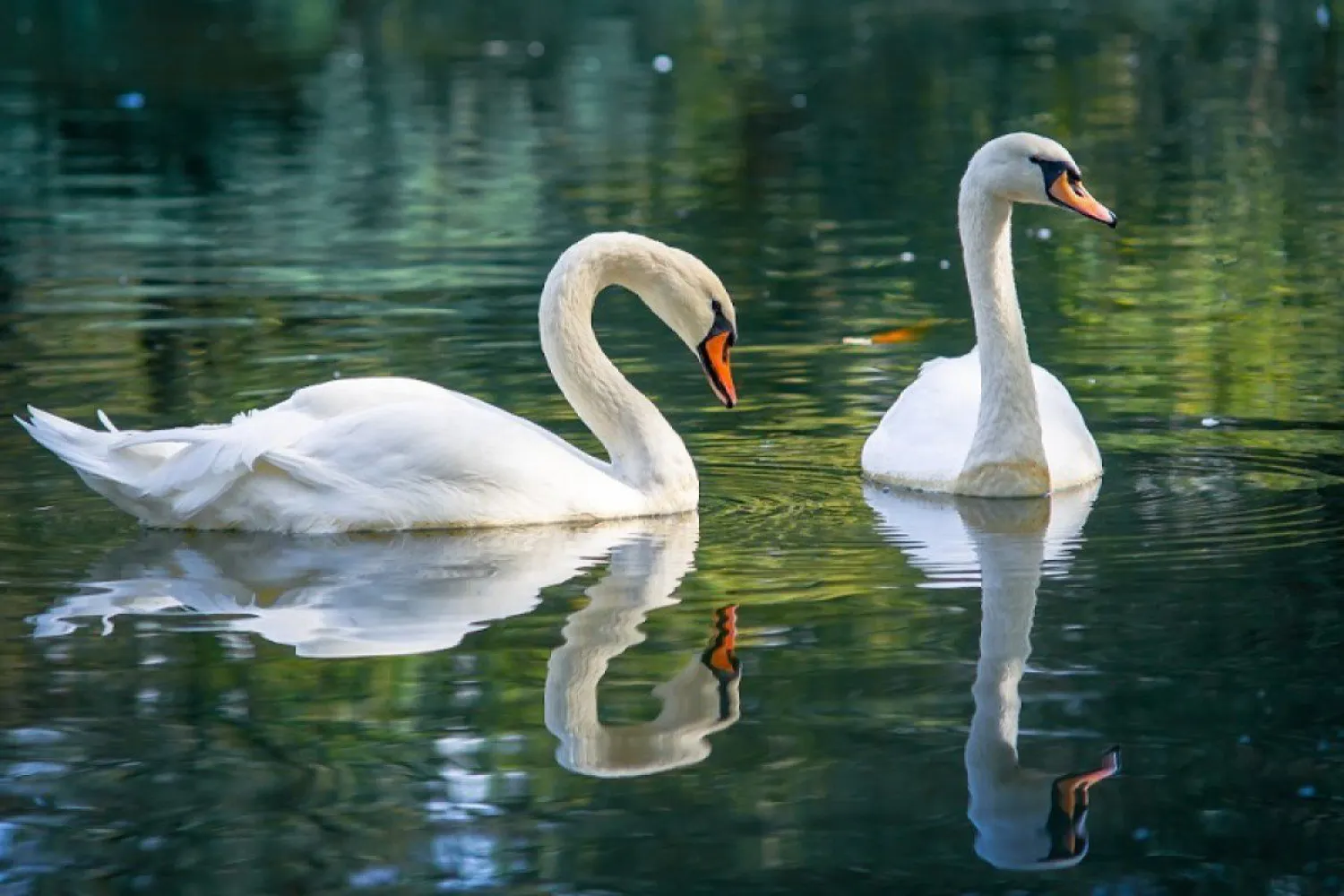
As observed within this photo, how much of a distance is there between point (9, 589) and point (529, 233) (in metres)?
11.5

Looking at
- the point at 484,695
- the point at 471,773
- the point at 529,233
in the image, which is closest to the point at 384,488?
the point at 484,695

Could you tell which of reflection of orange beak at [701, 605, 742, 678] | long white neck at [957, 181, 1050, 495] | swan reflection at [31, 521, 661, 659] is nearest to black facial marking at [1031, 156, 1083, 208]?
long white neck at [957, 181, 1050, 495]

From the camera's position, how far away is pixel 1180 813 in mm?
5746

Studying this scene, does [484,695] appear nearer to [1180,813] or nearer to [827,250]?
[1180,813]

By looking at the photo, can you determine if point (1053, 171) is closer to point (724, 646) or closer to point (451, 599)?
point (451, 599)

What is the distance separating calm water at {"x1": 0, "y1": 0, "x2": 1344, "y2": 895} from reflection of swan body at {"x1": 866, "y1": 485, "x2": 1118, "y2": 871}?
0.07 feet

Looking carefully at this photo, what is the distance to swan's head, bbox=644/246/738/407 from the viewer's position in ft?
32.0

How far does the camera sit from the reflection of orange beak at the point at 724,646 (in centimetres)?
714

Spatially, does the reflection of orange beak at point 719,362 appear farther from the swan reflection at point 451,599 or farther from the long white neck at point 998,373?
the long white neck at point 998,373

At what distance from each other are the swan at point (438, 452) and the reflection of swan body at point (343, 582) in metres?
0.09

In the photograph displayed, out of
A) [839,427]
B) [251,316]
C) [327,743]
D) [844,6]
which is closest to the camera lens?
[327,743]

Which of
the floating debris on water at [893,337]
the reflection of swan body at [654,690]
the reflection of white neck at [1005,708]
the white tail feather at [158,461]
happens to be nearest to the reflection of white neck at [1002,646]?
the reflection of white neck at [1005,708]

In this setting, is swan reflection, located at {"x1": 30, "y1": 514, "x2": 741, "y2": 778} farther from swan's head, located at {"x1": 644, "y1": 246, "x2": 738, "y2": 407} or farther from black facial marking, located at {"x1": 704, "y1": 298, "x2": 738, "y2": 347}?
black facial marking, located at {"x1": 704, "y1": 298, "x2": 738, "y2": 347}

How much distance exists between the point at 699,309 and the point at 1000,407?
121 cm
